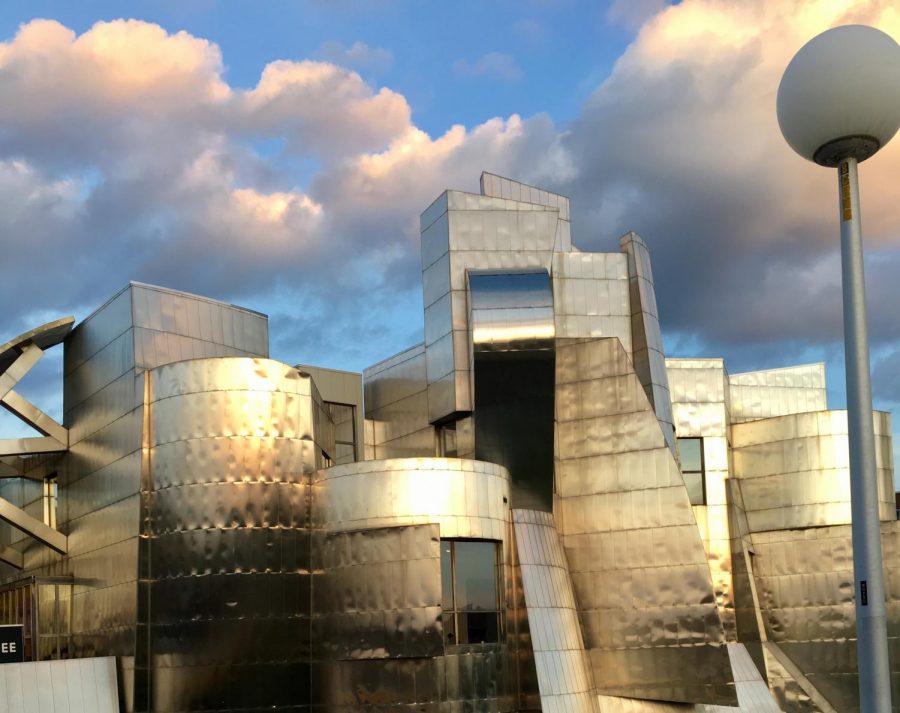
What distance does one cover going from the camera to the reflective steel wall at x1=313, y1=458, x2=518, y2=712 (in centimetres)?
3033

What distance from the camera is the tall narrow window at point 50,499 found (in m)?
41.0

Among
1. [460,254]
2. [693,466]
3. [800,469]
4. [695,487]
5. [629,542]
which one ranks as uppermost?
[460,254]

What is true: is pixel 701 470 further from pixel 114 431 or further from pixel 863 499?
pixel 863 499

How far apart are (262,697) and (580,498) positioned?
36.9 feet

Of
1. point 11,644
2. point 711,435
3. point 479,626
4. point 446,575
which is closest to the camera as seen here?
point 446,575

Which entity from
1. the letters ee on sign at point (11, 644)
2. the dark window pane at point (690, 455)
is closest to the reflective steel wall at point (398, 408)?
the dark window pane at point (690, 455)

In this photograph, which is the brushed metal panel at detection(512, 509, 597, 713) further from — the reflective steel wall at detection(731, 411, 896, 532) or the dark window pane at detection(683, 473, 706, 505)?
the reflective steel wall at detection(731, 411, 896, 532)

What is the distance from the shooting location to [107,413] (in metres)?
36.0

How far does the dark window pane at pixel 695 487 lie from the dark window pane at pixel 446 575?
15351 millimetres

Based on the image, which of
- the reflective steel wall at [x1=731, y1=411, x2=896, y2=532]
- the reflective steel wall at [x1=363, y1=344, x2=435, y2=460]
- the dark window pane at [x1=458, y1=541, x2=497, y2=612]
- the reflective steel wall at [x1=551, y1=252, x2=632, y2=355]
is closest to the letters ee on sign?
the dark window pane at [x1=458, y1=541, x2=497, y2=612]

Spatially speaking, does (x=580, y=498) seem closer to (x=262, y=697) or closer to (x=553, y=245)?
(x=553, y=245)

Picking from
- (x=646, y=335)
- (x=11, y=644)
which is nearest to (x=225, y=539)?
(x=11, y=644)

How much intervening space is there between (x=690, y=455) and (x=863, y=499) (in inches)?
1041

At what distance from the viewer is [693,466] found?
146 ft
